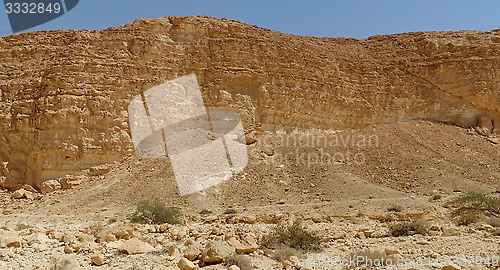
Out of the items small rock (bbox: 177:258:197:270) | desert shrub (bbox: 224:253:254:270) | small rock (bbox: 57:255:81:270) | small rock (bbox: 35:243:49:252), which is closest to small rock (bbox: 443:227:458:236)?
desert shrub (bbox: 224:253:254:270)

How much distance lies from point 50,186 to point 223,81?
36.8ft

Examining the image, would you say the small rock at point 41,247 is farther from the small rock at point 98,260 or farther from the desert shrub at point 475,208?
the desert shrub at point 475,208

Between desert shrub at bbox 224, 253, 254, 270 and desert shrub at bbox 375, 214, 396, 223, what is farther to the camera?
desert shrub at bbox 375, 214, 396, 223

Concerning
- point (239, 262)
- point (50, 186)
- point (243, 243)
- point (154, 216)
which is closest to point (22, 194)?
point (50, 186)

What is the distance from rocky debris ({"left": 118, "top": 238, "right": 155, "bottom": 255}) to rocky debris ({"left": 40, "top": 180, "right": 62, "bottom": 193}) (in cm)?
1537

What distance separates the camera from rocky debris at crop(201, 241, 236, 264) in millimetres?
7379

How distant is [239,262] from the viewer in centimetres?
727

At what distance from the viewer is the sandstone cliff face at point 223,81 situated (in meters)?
23.8

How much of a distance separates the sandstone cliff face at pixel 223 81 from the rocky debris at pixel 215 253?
56.5 ft

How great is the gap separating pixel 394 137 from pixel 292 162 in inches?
301

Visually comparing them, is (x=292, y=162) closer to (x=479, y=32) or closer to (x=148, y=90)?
(x=148, y=90)

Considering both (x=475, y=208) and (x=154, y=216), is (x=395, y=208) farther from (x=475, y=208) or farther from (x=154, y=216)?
(x=154, y=216)

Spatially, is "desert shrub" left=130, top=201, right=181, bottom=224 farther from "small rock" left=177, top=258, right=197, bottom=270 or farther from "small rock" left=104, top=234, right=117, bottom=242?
"small rock" left=177, top=258, right=197, bottom=270

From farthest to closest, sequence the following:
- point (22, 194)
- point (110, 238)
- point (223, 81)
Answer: point (223, 81) → point (22, 194) → point (110, 238)
